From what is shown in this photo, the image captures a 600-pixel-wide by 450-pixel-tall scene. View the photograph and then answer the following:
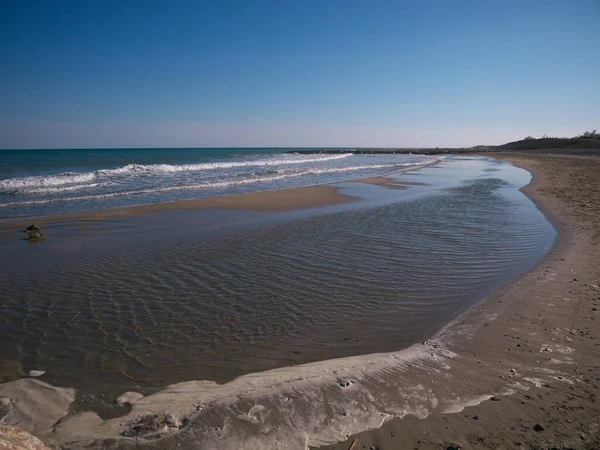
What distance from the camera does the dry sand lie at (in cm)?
301

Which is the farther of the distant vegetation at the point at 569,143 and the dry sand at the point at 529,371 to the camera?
the distant vegetation at the point at 569,143

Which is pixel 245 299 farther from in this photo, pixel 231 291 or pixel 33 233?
pixel 33 233

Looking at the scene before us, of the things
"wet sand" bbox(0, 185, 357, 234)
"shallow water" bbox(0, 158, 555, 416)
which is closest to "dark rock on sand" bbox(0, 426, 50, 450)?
"shallow water" bbox(0, 158, 555, 416)

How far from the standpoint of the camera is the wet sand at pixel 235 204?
12.6 m

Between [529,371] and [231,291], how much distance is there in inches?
180

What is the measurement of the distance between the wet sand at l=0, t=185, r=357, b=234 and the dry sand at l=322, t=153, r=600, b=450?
10.2 metres

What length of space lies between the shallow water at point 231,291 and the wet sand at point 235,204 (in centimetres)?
192

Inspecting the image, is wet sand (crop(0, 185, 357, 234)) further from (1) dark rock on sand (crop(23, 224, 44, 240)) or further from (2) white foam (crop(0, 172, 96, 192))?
(2) white foam (crop(0, 172, 96, 192))

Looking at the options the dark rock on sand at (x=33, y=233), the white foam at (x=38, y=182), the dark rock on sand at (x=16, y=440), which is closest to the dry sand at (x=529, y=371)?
the dark rock on sand at (x=16, y=440)

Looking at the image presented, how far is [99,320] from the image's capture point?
17.5 feet

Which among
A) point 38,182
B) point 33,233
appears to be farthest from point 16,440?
point 38,182

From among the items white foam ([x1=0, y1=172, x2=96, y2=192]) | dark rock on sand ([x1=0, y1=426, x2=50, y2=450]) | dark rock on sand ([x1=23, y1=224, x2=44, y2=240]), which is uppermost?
white foam ([x1=0, y1=172, x2=96, y2=192])

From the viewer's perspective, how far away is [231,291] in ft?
20.8

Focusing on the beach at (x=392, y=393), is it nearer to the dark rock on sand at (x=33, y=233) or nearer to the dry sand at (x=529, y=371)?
the dry sand at (x=529, y=371)
